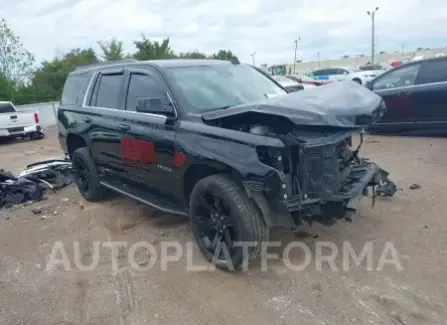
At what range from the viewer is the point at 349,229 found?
4.49 metres

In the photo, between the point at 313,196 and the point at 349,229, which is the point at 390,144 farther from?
the point at 313,196

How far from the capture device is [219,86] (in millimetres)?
4590

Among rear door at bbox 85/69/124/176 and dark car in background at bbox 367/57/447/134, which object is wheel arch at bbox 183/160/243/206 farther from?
dark car in background at bbox 367/57/447/134

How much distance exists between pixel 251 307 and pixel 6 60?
1400 inches

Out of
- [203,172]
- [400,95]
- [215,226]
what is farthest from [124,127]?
[400,95]

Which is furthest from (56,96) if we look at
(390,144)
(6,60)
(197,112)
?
(197,112)

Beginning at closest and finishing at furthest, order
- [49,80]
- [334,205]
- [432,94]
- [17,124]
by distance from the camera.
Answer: [334,205] < [432,94] < [17,124] < [49,80]

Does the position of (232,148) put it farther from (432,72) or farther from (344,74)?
(344,74)

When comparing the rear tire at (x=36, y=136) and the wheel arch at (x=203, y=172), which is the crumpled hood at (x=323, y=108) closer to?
the wheel arch at (x=203, y=172)

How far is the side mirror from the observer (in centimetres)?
411

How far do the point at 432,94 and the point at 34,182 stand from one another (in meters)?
7.26

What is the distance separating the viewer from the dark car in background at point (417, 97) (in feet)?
26.7

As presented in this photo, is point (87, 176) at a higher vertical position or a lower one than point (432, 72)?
lower

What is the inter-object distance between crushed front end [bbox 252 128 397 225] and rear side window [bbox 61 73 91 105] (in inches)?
140
